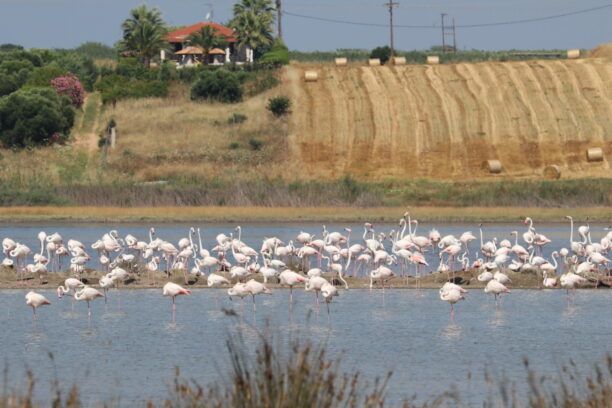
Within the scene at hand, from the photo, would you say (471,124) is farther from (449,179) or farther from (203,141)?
(203,141)

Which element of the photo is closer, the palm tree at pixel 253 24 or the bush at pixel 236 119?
the bush at pixel 236 119

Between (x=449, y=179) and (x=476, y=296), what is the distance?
33846 mm

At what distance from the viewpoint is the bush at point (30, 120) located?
62.4m

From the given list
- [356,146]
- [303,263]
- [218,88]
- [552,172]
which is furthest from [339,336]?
[218,88]

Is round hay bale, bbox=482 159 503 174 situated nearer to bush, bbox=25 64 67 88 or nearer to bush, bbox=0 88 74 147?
bush, bbox=0 88 74 147

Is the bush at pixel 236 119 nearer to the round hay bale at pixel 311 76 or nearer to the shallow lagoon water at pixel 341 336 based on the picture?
the round hay bale at pixel 311 76

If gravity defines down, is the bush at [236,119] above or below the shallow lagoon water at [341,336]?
above

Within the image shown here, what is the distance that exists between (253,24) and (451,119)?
29840mm

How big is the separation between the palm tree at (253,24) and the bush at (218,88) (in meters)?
21.3

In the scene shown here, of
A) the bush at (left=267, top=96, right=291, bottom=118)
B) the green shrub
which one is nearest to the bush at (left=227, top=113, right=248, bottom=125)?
the bush at (left=267, top=96, right=291, bottom=118)

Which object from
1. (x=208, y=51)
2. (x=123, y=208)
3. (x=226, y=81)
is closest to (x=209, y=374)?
(x=123, y=208)

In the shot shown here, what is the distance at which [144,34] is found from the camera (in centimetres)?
8712

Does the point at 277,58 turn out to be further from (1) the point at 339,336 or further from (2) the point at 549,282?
(1) the point at 339,336

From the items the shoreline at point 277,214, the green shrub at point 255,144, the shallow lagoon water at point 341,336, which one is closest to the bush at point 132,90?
the green shrub at point 255,144
